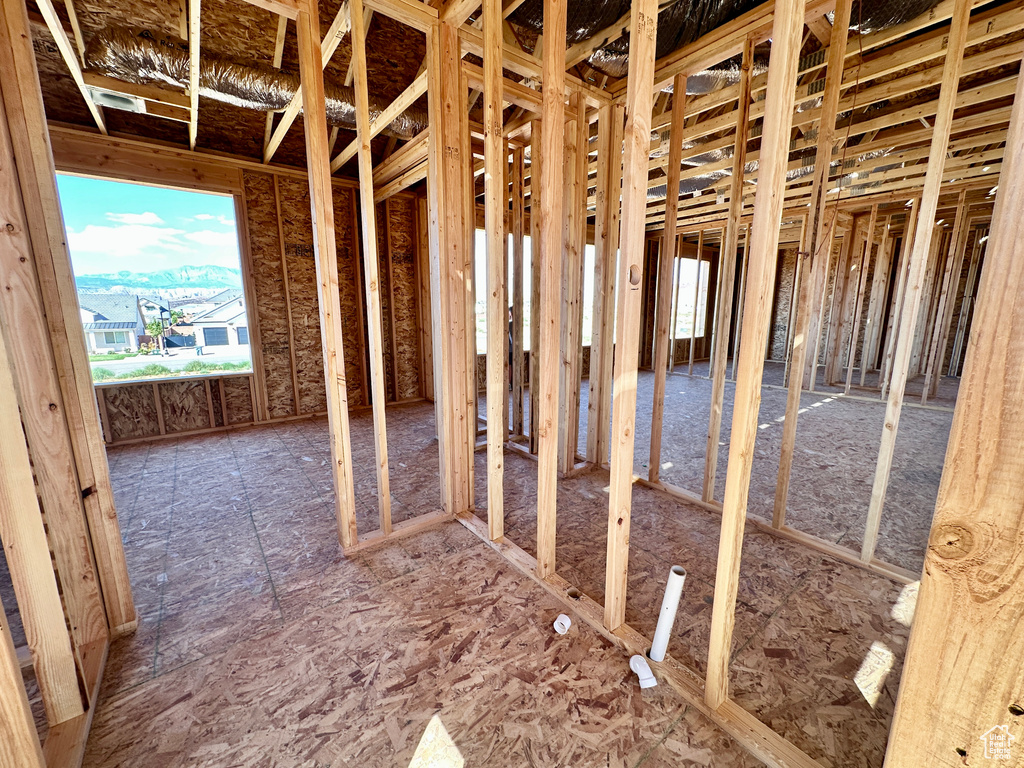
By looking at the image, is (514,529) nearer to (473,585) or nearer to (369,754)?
(473,585)

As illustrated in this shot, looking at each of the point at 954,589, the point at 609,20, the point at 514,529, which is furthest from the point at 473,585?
the point at 609,20

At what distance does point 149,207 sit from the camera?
4.45 m

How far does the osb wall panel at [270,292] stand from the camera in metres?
4.74

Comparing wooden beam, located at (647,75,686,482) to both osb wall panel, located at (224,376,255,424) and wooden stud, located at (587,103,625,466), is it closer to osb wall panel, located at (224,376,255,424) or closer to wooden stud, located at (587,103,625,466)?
wooden stud, located at (587,103,625,466)

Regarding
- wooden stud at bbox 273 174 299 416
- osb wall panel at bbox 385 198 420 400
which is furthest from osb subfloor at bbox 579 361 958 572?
wooden stud at bbox 273 174 299 416

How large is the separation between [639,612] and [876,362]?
10.6m

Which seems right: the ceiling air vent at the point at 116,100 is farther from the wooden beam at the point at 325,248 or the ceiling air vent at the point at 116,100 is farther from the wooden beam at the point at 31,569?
the wooden beam at the point at 31,569

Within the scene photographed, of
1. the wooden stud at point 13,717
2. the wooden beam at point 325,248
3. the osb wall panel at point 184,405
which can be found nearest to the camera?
the wooden stud at point 13,717

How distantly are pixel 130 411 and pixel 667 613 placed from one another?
562 cm

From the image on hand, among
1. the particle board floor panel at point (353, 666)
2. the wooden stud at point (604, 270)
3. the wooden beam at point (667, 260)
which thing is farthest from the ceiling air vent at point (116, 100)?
the wooden beam at point (667, 260)

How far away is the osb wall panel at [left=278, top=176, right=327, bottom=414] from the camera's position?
496 cm

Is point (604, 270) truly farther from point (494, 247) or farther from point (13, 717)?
point (13, 717)

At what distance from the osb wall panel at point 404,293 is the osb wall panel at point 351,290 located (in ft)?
1.59

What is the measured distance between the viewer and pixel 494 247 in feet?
7.25
